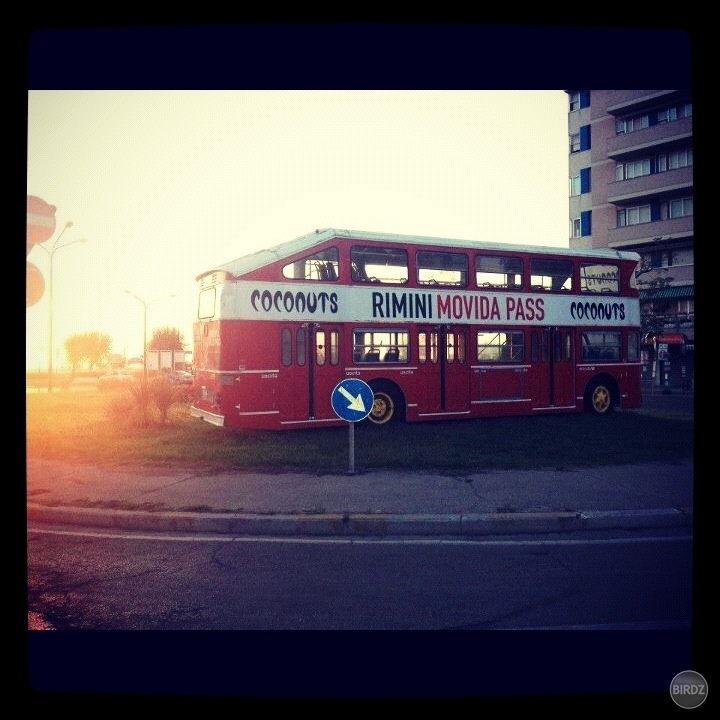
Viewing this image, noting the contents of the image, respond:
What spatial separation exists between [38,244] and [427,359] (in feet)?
38.0

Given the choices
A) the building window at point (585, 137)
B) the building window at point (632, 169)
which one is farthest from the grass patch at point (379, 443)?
the building window at point (585, 137)

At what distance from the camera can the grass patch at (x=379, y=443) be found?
934 cm

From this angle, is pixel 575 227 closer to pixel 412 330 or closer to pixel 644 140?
pixel 644 140

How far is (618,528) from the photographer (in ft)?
20.0

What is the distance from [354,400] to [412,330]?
540 cm

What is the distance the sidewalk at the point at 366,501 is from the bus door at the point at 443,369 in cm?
528

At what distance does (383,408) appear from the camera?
43.5ft

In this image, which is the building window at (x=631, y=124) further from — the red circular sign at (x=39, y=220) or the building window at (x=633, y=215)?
the red circular sign at (x=39, y=220)

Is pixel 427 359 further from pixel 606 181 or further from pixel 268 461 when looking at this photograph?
pixel 606 181

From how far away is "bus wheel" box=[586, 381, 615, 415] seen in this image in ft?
52.3

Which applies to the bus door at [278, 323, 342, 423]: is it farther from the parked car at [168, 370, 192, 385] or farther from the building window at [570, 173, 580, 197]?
the building window at [570, 173, 580, 197]

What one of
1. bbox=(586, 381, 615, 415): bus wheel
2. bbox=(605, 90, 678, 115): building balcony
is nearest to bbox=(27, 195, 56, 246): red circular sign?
bbox=(586, 381, 615, 415): bus wheel
